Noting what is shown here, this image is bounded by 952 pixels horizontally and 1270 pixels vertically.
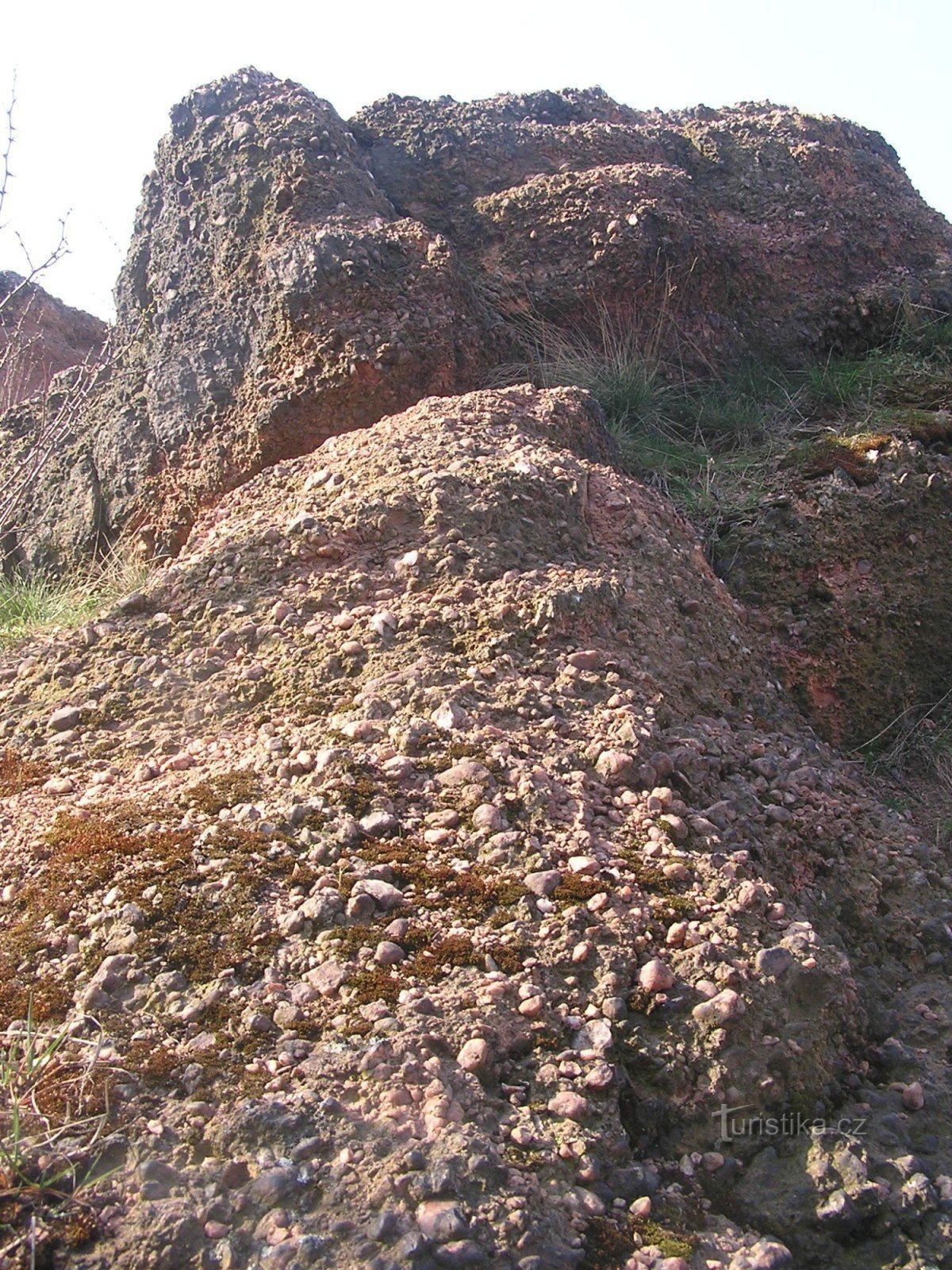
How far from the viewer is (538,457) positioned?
11.9ft

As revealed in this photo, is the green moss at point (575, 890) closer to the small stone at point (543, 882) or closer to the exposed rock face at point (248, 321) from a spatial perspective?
the small stone at point (543, 882)

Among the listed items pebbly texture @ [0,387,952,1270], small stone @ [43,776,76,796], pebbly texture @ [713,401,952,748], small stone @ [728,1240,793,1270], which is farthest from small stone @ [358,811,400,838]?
pebbly texture @ [713,401,952,748]

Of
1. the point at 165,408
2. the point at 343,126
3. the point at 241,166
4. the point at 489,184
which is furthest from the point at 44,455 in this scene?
the point at 489,184

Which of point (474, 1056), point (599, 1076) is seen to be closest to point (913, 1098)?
point (599, 1076)

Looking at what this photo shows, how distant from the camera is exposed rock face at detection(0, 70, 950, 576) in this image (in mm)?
4336

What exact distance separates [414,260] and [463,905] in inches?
120

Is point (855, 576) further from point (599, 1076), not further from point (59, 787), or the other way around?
point (59, 787)

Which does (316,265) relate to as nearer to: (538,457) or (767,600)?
(538,457)

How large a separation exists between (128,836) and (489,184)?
420 cm

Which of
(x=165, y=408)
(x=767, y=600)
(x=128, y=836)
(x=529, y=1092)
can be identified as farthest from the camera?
(x=165, y=408)

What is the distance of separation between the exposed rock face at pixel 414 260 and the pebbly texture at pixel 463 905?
2.87 ft

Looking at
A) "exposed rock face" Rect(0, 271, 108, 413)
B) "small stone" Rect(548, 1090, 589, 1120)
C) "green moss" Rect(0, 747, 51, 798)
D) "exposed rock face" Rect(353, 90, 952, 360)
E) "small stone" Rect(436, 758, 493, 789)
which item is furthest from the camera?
"exposed rock face" Rect(0, 271, 108, 413)

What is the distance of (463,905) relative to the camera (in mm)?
2271

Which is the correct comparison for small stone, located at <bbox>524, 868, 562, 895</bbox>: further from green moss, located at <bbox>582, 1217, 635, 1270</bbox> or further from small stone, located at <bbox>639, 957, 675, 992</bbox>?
green moss, located at <bbox>582, 1217, 635, 1270</bbox>
